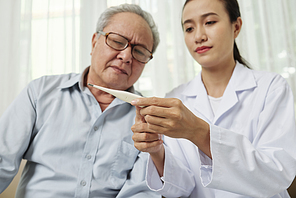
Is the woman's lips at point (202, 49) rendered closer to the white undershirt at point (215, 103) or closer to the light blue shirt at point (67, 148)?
the white undershirt at point (215, 103)

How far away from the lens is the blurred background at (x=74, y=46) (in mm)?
1767

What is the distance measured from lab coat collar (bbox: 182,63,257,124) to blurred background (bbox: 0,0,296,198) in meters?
0.57

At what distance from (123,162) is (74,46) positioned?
1148 millimetres

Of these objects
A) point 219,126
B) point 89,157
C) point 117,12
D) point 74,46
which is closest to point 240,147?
point 219,126

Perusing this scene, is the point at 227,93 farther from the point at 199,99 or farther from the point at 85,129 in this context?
the point at 85,129

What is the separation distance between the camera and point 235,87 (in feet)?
3.71

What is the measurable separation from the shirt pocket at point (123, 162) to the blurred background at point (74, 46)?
2.52 ft

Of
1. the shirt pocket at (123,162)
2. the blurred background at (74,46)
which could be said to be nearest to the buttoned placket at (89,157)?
the shirt pocket at (123,162)

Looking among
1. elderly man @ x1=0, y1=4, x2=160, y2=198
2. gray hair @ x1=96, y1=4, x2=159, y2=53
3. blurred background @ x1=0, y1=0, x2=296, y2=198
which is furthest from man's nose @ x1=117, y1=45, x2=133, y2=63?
blurred background @ x1=0, y1=0, x2=296, y2=198

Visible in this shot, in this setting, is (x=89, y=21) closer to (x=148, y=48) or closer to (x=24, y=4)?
(x=24, y=4)

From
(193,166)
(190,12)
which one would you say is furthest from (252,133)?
(190,12)

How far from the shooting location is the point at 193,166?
44.1 inches

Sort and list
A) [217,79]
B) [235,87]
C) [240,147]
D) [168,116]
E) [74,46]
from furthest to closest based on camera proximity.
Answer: [74,46], [217,79], [235,87], [240,147], [168,116]

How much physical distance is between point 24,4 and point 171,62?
1.33 metres
